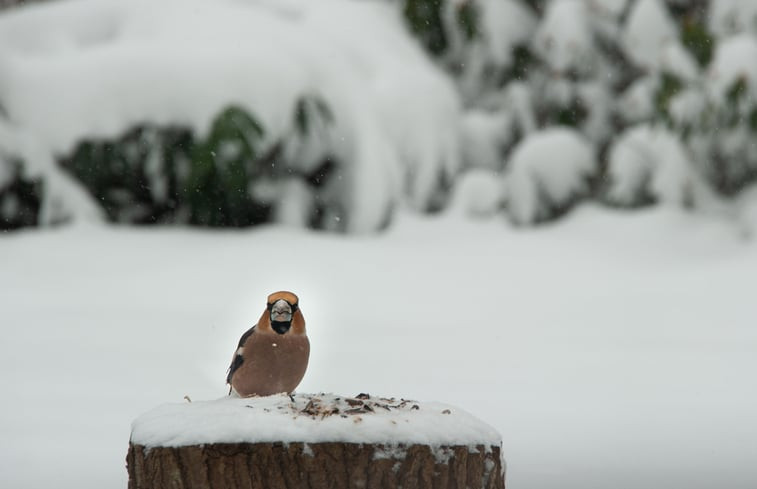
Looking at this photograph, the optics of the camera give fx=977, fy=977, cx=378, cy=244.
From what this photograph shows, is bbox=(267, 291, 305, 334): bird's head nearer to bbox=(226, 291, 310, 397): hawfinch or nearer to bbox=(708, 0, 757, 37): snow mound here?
bbox=(226, 291, 310, 397): hawfinch

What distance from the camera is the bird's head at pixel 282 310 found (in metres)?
1.98

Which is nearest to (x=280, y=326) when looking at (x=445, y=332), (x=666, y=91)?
(x=445, y=332)

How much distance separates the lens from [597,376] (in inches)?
175

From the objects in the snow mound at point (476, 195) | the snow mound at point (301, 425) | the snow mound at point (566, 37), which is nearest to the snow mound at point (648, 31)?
the snow mound at point (566, 37)

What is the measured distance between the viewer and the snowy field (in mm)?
3572

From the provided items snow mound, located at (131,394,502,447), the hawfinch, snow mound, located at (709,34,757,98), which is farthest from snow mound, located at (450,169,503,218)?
snow mound, located at (131,394,502,447)

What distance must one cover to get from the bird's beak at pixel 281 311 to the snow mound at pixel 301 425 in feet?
0.78

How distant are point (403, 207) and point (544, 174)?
969 millimetres

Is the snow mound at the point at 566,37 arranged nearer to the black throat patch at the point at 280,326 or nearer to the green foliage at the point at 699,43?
the green foliage at the point at 699,43

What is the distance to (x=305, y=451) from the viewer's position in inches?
61.0

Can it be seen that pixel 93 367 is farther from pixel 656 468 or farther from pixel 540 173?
pixel 540 173

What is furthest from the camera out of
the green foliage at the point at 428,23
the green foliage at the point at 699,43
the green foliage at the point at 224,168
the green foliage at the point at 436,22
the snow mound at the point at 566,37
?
the green foliage at the point at 428,23

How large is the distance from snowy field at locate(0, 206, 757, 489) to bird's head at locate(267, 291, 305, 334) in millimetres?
1432

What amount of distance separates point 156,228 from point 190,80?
94cm
